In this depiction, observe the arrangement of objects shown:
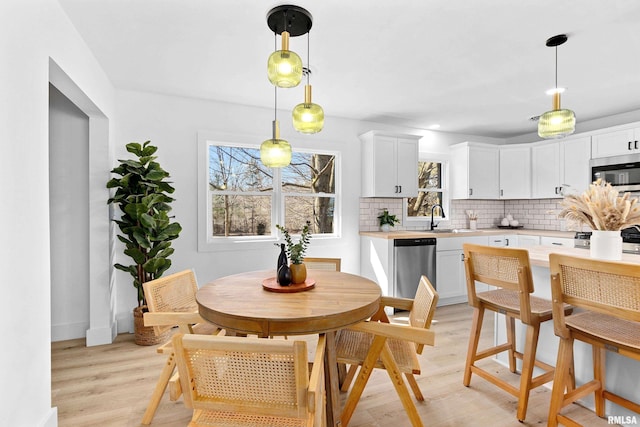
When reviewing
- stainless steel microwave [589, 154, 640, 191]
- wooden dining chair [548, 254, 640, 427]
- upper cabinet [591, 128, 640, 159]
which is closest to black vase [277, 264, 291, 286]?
wooden dining chair [548, 254, 640, 427]

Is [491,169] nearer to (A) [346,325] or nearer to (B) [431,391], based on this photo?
(B) [431,391]

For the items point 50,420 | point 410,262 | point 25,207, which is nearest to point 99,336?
point 50,420

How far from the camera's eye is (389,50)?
263cm

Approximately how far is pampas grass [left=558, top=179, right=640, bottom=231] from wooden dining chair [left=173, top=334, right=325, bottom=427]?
6.06 ft

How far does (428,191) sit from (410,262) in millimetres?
1595

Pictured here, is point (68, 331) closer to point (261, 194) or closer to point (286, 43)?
point (261, 194)

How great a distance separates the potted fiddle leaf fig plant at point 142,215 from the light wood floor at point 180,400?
1.48 ft

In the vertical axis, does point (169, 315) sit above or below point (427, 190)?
below

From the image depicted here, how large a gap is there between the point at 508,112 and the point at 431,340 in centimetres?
390

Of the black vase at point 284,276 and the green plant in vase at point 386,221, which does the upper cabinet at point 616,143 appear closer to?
the green plant in vase at point 386,221

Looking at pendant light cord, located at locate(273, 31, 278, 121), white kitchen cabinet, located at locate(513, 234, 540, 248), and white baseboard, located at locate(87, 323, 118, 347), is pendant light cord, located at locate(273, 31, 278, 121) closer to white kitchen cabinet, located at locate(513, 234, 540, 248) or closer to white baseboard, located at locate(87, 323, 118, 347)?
white baseboard, located at locate(87, 323, 118, 347)

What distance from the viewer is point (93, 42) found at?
8.20ft

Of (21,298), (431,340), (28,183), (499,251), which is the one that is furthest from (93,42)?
(499,251)

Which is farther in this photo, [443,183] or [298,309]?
[443,183]
